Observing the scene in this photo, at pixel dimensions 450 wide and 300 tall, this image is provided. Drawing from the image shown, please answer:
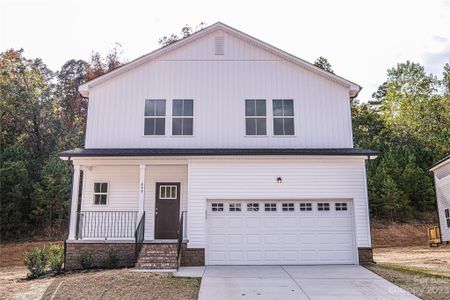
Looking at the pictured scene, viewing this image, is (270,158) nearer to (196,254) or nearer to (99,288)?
(196,254)

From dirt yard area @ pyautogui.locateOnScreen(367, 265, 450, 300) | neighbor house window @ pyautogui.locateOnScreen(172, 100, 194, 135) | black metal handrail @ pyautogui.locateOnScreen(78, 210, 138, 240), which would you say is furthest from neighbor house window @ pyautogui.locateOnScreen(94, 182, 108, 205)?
dirt yard area @ pyautogui.locateOnScreen(367, 265, 450, 300)

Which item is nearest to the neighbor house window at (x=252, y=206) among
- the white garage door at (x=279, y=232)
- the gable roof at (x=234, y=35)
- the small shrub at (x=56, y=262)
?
the white garage door at (x=279, y=232)

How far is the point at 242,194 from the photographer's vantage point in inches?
514

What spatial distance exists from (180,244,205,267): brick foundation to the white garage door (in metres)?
0.35

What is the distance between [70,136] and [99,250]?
18283mm

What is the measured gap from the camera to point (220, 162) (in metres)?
13.2

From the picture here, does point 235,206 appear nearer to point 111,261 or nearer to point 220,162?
point 220,162

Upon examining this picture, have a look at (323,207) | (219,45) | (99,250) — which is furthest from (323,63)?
(99,250)

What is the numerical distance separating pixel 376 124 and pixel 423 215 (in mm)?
13044

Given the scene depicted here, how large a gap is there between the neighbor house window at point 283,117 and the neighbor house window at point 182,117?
319 cm

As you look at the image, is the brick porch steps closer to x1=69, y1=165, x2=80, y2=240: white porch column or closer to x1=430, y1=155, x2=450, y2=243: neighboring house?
x1=69, y1=165, x2=80, y2=240: white porch column

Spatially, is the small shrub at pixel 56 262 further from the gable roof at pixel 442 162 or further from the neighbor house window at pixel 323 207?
the gable roof at pixel 442 162

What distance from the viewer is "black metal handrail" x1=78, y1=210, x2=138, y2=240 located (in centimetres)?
1372

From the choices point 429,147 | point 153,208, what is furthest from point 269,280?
point 429,147
